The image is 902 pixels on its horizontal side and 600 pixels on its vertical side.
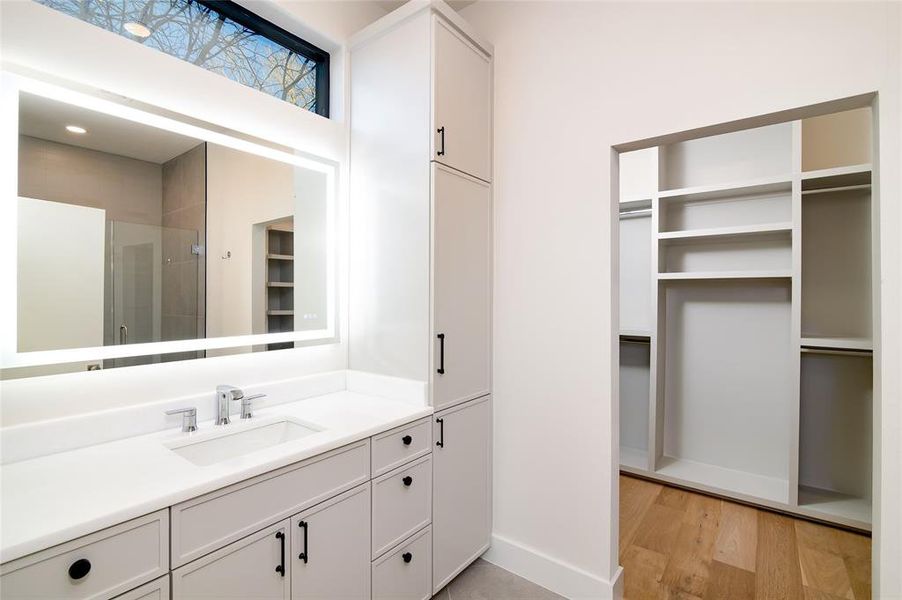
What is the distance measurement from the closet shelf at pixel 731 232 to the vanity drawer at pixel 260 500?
256 centimetres

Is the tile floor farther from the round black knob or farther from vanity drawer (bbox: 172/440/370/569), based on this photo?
the round black knob

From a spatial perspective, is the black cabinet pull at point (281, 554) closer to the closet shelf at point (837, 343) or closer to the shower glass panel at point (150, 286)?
the shower glass panel at point (150, 286)

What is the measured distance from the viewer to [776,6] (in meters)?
1.49

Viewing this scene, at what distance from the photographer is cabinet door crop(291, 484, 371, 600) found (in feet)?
4.36

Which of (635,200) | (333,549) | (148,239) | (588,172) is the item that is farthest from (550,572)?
(635,200)

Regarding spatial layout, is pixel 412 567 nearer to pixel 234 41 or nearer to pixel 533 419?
pixel 533 419

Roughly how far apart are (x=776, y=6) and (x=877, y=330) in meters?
1.19

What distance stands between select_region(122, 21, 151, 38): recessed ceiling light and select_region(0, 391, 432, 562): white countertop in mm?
1494

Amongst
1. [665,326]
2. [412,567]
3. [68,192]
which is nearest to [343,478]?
[412,567]

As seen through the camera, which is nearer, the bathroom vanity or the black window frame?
the bathroom vanity

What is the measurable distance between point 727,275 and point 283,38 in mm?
2961

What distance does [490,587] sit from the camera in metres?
2.00

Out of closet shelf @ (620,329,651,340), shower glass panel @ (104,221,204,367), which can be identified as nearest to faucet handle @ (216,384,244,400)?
shower glass panel @ (104,221,204,367)

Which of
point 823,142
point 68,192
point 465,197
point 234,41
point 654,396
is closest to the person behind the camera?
point 68,192
